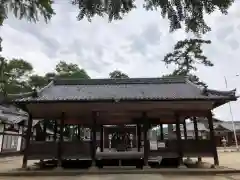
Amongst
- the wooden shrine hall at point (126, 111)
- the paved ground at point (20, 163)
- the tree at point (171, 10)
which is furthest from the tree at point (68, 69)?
the tree at point (171, 10)

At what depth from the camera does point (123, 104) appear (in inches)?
493

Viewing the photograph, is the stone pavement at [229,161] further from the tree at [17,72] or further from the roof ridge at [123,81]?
the tree at [17,72]

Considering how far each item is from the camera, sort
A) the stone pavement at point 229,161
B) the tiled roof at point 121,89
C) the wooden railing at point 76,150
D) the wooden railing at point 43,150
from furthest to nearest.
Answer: the stone pavement at point 229,161 < the tiled roof at point 121,89 < the wooden railing at point 43,150 < the wooden railing at point 76,150

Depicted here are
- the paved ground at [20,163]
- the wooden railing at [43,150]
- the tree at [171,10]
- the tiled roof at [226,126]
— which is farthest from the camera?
the tiled roof at [226,126]

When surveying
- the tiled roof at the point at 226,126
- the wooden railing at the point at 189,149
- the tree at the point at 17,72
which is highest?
the tree at the point at 17,72

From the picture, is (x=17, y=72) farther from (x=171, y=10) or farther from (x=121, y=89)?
(x=171, y=10)

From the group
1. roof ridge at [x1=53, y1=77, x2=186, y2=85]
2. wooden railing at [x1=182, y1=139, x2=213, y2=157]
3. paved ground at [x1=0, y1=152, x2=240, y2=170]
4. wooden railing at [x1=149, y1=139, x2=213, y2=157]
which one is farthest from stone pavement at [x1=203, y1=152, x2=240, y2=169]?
roof ridge at [x1=53, y1=77, x2=186, y2=85]

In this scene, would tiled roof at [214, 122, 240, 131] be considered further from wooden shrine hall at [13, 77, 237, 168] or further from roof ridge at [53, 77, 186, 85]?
wooden shrine hall at [13, 77, 237, 168]

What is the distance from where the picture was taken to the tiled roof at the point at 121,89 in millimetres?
12578

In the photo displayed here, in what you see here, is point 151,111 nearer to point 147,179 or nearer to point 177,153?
point 177,153

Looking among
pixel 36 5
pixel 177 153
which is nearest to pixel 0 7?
pixel 36 5

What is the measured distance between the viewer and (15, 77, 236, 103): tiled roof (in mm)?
12578

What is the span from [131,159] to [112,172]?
2332mm

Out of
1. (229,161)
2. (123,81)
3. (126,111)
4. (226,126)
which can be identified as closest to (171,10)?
(126,111)
